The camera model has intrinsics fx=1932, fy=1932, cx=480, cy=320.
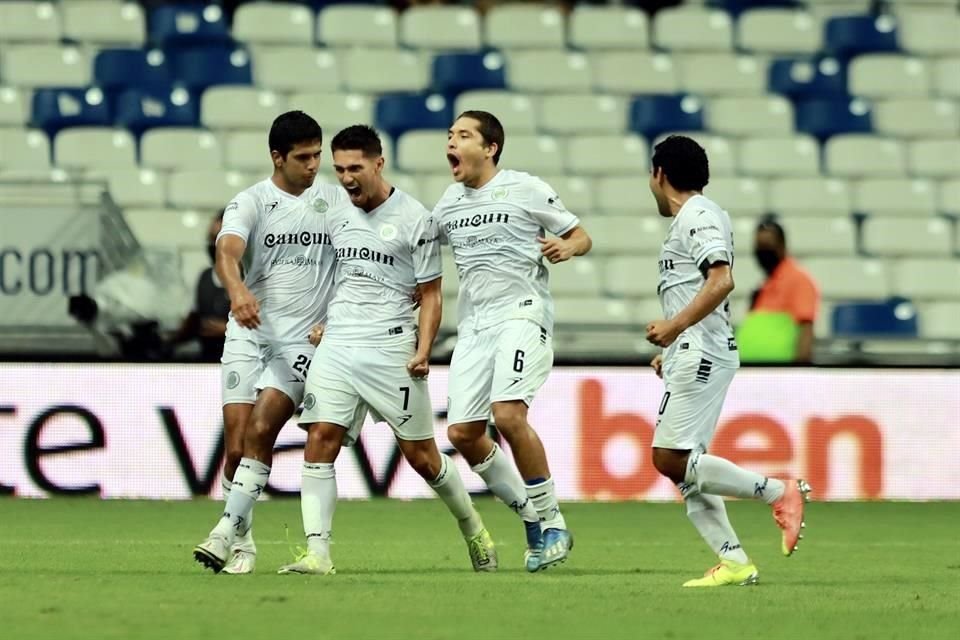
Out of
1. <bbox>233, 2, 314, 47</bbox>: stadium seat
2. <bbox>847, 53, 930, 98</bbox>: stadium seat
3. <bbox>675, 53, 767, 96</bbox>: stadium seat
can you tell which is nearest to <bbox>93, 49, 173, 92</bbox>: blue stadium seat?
<bbox>233, 2, 314, 47</bbox>: stadium seat

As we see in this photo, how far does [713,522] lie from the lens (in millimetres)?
7977

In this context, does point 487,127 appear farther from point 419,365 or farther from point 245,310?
point 245,310

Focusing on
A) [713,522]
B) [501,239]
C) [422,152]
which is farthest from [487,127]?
[422,152]

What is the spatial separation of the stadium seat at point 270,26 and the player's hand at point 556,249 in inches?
389

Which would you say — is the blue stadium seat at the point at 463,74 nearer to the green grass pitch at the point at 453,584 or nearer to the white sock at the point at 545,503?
the green grass pitch at the point at 453,584

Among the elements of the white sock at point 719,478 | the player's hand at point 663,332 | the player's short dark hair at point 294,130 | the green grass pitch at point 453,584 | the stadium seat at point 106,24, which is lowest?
the green grass pitch at point 453,584

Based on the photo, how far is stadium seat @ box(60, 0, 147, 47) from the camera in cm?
1744

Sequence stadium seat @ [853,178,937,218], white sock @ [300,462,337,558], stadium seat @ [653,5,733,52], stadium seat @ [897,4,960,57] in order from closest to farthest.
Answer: white sock @ [300,462,337,558], stadium seat @ [853,178,937,218], stadium seat @ [653,5,733,52], stadium seat @ [897,4,960,57]

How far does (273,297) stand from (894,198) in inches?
393

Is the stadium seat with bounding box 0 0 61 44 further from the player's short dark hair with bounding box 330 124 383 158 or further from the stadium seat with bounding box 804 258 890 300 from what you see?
the player's short dark hair with bounding box 330 124 383 158

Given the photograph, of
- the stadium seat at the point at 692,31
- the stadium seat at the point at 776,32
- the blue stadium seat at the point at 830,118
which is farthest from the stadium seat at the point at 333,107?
the blue stadium seat at the point at 830,118

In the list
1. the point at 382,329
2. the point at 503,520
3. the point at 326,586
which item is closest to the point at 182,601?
the point at 326,586

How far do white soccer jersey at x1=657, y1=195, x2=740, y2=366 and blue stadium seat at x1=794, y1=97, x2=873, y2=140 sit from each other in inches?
403

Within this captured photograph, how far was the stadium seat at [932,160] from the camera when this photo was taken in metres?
17.8
